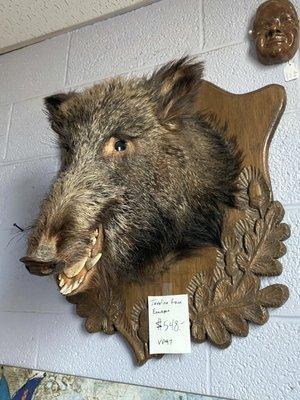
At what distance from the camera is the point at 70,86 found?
131 centimetres

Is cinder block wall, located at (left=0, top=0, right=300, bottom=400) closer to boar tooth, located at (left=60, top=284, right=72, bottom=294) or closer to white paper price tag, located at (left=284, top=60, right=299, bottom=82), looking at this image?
white paper price tag, located at (left=284, top=60, right=299, bottom=82)

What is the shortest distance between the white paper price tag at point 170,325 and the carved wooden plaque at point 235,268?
16mm

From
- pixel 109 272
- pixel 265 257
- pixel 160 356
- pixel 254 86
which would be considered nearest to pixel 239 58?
pixel 254 86

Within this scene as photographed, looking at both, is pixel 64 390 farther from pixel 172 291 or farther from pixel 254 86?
pixel 254 86

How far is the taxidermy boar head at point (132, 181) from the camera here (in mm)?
759

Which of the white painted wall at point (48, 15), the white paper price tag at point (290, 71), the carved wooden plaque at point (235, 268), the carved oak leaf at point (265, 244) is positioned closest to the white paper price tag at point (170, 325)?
the carved wooden plaque at point (235, 268)

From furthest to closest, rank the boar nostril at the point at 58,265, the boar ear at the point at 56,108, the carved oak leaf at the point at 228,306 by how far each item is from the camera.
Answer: the boar ear at the point at 56,108 < the carved oak leaf at the point at 228,306 < the boar nostril at the point at 58,265

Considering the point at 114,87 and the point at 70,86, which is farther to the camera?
the point at 70,86

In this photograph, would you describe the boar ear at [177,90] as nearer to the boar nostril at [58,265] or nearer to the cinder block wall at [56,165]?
the cinder block wall at [56,165]

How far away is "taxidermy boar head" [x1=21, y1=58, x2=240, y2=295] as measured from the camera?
29.9 inches

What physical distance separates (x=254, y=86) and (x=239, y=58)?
0.10 metres

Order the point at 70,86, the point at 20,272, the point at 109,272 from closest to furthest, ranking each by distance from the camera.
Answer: the point at 109,272, the point at 20,272, the point at 70,86

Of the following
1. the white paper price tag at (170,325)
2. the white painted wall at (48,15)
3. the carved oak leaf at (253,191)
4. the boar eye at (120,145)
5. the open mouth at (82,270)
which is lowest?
the white paper price tag at (170,325)

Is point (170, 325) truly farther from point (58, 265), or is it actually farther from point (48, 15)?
point (48, 15)
